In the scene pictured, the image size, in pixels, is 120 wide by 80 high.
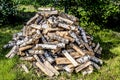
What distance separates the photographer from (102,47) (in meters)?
15.9

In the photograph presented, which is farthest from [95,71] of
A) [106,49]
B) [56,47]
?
[106,49]

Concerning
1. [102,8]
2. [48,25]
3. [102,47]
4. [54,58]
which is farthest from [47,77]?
[102,8]

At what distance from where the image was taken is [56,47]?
1312 cm

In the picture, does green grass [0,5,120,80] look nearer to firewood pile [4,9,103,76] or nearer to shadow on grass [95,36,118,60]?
shadow on grass [95,36,118,60]

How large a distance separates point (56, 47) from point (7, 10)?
7.45 meters

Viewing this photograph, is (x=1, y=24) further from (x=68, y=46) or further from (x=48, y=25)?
(x=68, y=46)

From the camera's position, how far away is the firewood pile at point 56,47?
12891mm

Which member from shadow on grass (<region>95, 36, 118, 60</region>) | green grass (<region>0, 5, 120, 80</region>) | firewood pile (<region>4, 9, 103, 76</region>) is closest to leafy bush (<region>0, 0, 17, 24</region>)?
green grass (<region>0, 5, 120, 80</region>)

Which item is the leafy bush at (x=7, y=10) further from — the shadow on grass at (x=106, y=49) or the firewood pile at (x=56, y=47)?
the shadow on grass at (x=106, y=49)

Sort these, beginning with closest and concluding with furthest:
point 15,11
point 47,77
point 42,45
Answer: point 47,77, point 42,45, point 15,11

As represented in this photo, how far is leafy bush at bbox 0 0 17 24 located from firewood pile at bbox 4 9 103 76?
460 centimetres

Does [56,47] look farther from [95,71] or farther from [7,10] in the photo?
[7,10]

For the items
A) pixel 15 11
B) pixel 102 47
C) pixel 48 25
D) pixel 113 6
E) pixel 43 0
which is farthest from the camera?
pixel 43 0

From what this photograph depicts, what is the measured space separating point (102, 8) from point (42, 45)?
662 cm
